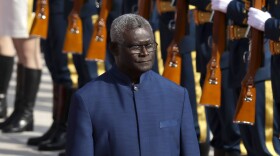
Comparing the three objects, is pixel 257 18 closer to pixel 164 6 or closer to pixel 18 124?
pixel 164 6

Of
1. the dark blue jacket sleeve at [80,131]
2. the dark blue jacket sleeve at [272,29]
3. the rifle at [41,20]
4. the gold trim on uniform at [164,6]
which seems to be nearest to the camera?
the dark blue jacket sleeve at [80,131]

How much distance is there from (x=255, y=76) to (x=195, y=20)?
34.0 inches

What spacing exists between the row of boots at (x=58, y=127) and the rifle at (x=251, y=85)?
2276mm

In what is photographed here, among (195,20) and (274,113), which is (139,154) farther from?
(195,20)

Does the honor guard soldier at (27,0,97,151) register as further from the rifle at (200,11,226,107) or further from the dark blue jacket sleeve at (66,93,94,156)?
the dark blue jacket sleeve at (66,93,94,156)

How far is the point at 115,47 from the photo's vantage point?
4.55 meters

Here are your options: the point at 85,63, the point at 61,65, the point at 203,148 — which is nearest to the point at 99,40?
the point at 85,63

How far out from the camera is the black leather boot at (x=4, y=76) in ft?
30.6

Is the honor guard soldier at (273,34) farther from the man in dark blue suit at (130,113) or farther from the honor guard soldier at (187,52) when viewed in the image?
the man in dark blue suit at (130,113)

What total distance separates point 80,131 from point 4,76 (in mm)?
5053

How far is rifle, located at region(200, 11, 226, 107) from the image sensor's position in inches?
268

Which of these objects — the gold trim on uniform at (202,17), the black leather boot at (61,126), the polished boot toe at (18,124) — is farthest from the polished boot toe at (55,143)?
the gold trim on uniform at (202,17)

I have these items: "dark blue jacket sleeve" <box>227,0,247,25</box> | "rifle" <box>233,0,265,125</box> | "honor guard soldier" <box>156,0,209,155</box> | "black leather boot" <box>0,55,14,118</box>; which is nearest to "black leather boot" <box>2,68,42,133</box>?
"black leather boot" <box>0,55,14,118</box>

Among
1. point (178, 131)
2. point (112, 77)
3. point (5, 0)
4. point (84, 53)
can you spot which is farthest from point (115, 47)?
point (5, 0)
